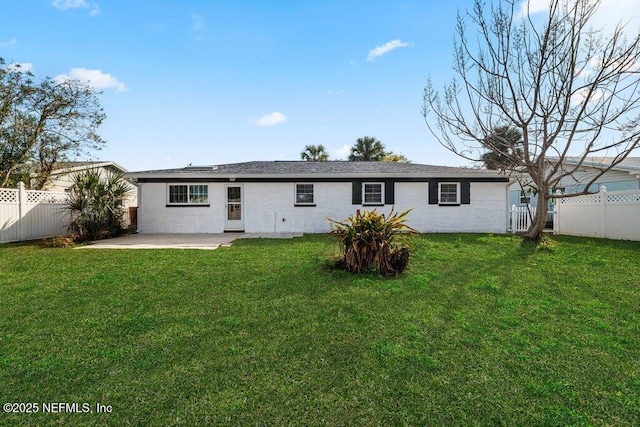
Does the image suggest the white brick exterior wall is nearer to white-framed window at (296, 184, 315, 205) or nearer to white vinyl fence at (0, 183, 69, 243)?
white-framed window at (296, 184, 315, 205)

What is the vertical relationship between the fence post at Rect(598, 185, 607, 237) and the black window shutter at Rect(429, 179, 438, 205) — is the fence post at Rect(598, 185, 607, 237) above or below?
below

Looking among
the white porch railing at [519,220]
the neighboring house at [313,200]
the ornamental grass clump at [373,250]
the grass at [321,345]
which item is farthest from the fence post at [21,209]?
the white porch railing at [519,220]

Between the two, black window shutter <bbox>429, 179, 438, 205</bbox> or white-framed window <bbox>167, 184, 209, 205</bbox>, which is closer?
white-framed window <bbox>167, 184, 209, 205</bbox>

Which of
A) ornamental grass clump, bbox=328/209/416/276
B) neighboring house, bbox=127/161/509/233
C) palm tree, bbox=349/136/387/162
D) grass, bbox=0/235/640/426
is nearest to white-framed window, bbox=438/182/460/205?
neighboring house, bbox=127/161/509/233

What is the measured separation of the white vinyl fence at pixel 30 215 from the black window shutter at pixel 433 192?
14383mm

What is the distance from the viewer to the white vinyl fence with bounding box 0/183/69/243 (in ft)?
32.7

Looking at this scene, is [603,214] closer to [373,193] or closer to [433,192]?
[433,192]

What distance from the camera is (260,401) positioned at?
2.39 metres

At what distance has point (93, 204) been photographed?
1044 centimetres

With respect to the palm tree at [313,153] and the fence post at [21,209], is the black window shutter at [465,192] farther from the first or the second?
the fence post at [21,209]

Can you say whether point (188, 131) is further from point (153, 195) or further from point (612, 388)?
point (612, 388)

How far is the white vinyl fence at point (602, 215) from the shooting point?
33.1ft

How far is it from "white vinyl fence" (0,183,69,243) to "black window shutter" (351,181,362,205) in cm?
1114

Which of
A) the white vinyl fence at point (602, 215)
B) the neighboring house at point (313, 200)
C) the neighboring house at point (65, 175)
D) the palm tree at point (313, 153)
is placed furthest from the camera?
the palm tree at point (313, 153)
